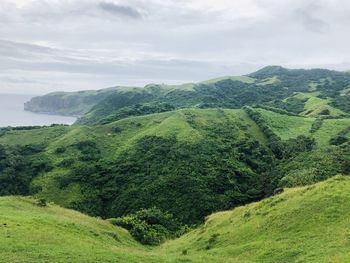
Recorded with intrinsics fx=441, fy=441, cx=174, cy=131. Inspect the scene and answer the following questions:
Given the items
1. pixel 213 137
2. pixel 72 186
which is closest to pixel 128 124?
pixel 213 137

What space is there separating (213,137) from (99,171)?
39609 millimetres

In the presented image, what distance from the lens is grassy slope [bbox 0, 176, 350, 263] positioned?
104 feet

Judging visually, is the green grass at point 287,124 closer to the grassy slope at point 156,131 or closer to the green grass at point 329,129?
the grassy slope at point 156,131

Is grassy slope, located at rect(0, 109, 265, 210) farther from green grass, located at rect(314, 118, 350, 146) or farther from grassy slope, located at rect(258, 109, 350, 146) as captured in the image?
green grass, located at rect(314, 118, 350, 146)

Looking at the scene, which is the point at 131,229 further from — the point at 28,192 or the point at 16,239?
the point at 28,192

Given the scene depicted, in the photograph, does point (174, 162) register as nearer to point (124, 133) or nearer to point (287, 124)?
point (124, 133)

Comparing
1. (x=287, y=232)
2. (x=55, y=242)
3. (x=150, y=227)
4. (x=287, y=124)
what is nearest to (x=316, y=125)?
(x=287, y=124)

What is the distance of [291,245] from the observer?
33.6 m

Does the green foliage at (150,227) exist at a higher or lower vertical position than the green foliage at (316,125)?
lower

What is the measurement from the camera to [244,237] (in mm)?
40125

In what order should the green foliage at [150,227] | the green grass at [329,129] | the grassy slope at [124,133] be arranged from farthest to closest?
the green grass at [329,129] < the grassy slope at [124,133] < the green foliage at [150,227]

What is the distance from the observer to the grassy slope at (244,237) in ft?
104

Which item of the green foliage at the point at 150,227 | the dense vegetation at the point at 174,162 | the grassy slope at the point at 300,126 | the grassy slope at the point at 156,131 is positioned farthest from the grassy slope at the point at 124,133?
the green foliage at the point at 150,227

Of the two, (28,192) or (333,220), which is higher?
(333,220)
